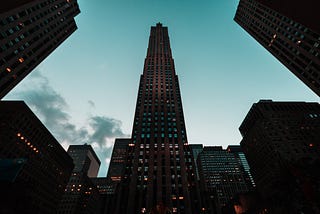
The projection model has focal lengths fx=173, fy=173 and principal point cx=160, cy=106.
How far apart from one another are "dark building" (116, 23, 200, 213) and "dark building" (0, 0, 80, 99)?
5289 cm

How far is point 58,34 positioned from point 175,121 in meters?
71.8

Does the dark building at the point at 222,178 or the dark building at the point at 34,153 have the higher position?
the dark building at the point at 222,178

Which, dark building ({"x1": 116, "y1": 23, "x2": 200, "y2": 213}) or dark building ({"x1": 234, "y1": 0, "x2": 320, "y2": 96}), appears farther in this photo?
dark building ({"x1": 116, "y1": 23, "x2": 200, "y2": 213})

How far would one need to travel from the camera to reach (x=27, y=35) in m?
62.8

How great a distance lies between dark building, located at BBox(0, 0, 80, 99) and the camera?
53.0 m

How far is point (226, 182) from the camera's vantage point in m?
176

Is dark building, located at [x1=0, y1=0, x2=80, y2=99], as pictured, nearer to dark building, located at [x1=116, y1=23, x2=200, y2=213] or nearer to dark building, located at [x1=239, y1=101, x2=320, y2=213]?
dark building, located at [x1=116, y1=23, x2=200, y2=213]

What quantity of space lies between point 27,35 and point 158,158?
70.5 metres

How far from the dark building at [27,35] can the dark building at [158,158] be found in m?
52.9

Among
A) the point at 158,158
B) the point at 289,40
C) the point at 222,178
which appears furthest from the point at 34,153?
the point at 222,178

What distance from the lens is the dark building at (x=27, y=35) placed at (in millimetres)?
53031

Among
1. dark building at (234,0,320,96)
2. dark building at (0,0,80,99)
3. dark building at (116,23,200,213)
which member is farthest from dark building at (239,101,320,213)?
dark building at (0,0,80,99)

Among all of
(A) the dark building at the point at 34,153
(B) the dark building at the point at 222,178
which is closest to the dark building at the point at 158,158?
(A) the dark building at the point at 34,153

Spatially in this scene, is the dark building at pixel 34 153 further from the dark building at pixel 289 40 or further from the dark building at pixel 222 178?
the dark building at pixel 222 178
